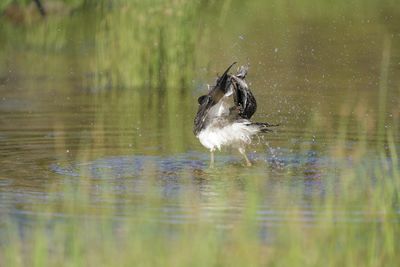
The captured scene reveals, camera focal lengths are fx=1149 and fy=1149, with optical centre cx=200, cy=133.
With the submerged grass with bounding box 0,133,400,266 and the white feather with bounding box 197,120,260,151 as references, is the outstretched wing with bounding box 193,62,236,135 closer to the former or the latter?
the white feather with bounding box 197,120,260,151

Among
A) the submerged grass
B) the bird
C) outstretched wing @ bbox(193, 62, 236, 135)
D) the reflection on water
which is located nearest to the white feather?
the bird

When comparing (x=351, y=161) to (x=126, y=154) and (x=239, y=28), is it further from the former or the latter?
(x=239, y=28)

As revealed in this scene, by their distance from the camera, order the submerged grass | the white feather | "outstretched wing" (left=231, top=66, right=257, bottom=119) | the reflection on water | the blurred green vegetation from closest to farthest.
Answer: the submerged grass < the blurred green vegetation < the reflection on water < "outstretched wing" (left=231, top=66, right=257, bottom=119) < the white feather

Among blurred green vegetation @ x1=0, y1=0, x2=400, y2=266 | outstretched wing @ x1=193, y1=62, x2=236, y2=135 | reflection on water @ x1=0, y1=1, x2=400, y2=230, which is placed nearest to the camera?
blurred green vegetation @ x1=0, y1=0, x2=400, y2=266

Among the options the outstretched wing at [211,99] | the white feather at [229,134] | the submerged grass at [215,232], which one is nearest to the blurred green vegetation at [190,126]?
the submerged grass at [215,232]

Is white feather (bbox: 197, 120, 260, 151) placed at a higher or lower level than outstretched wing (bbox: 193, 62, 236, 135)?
lower

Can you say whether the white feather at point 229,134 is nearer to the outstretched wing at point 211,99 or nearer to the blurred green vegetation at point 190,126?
the outstretched wing at point 211,99

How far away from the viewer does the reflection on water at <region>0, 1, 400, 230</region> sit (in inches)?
401

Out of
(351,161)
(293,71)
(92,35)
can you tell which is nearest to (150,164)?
(351,161)

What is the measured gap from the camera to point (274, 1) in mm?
24500

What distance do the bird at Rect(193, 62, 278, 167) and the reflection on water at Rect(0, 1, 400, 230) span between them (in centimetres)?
27

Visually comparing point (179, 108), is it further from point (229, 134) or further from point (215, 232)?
point (215, 232)

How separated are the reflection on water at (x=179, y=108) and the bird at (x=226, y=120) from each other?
0.87ft

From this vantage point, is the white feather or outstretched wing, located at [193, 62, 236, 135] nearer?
outstretched wing, located at [193, 62, 236, 135]
